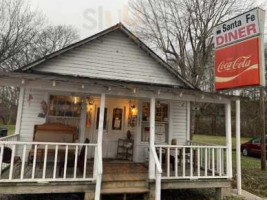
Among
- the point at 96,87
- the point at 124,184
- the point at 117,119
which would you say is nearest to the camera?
the point at 124,184

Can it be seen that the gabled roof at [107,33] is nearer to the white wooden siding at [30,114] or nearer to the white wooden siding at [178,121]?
the white wooden siding at [30,114]

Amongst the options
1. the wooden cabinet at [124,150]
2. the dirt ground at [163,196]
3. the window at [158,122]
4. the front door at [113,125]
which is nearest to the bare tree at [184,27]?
the window at [158,122]

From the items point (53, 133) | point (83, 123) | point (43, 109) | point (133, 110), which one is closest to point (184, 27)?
point (133, 110)

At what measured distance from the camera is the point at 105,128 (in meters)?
8.98

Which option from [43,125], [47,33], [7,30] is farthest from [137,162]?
[47,33]

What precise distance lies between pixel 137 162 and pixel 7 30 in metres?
20.3

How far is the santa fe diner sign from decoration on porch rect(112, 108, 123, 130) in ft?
12.4

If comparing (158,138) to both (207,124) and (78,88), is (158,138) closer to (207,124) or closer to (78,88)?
(78,88)

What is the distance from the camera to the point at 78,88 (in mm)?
6402

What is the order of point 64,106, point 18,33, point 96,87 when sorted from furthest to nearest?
point 18,33 < point 64,106 < point 96,87

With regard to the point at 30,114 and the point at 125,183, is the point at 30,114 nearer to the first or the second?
the point at 30,114

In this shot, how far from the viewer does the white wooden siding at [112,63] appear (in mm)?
9039

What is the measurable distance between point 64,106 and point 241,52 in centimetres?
631

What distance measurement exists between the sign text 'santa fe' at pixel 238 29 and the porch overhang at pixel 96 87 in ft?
6.89
